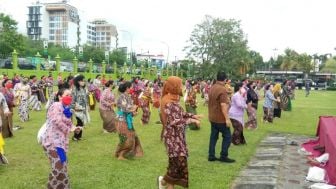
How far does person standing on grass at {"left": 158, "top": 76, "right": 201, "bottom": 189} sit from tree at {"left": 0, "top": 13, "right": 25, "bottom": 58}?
4881 centimetres

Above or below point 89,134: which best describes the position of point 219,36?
above

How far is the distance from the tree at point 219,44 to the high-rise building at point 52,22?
83.3 metres

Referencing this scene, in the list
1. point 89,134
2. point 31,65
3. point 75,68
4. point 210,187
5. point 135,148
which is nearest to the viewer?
point 210,187

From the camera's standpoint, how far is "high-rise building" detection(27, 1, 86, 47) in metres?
130

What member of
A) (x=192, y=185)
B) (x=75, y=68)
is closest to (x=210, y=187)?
(x=192, y=185)

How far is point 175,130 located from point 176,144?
20cm

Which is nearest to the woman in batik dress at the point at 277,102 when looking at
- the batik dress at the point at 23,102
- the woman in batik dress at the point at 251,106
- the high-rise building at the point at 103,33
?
the woman in batik dress at the point at 251,106

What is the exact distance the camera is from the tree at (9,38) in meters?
53.3

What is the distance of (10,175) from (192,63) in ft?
159

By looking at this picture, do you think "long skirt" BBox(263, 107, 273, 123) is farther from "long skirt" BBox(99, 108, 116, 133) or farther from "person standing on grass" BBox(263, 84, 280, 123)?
"long skirt" BBox(99, 108, 116, 133)

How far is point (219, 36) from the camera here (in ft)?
172

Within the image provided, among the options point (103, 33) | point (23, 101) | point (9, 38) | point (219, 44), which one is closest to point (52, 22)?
point (103, 33)

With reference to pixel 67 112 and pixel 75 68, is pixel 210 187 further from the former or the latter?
pixel 75 68

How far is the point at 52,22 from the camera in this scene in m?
132
